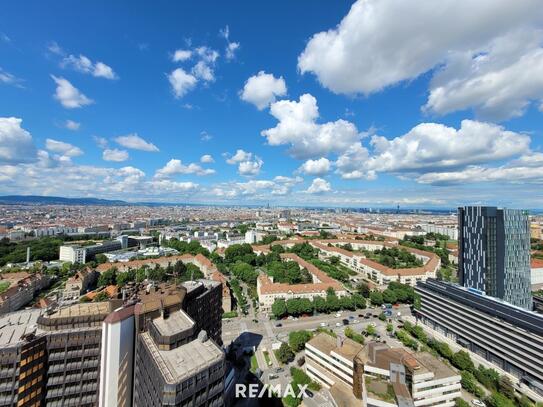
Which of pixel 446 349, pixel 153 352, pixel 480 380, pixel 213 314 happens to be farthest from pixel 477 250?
pixel 153 352

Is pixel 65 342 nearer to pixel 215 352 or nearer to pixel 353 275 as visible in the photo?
pixel 215 352

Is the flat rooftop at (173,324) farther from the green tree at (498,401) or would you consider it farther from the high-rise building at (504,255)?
the high-rise building at (504,255)

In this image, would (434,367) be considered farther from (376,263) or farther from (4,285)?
(4,285)

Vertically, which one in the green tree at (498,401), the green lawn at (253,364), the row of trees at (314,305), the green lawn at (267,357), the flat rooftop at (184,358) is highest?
the flat rooftop at (184,358)

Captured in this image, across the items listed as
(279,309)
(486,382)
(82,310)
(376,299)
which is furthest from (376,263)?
(82,310)

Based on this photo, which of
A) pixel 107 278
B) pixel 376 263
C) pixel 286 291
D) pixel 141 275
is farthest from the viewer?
pixel 376 263

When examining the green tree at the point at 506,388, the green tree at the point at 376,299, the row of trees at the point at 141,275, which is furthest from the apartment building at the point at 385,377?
the row of trees at the point at 141,275
